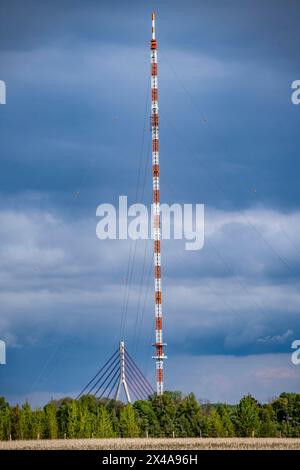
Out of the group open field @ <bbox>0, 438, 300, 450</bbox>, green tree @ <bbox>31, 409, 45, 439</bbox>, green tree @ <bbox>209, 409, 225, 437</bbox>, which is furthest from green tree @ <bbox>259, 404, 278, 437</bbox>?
green tree @ <bbox>31, 409, 45, 439</bbox>

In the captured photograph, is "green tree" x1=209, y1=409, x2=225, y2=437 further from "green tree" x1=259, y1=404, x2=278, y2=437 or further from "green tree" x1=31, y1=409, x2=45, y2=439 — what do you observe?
"green tree" x1=31, y1=409, x2=45, y2=439

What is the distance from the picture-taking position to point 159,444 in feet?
555

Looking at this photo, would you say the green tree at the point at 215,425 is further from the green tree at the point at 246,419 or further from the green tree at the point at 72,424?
the green tree at the point at 72,424

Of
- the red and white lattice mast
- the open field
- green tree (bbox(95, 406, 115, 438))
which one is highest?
the red and white lattice mast

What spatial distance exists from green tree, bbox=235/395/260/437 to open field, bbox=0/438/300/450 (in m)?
9.52

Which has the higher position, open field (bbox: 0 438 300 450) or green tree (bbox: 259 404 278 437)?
green tree (bbox: 259 404 278 437)

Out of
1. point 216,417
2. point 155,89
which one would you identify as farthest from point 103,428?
point 155,89

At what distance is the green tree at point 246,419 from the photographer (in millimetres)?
194375

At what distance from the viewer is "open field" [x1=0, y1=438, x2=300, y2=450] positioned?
162m

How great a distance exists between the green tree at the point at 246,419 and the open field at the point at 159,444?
9.52m

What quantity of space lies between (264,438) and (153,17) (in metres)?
71.0

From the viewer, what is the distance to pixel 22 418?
198m

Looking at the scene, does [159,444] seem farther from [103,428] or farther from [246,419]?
[246,419]
